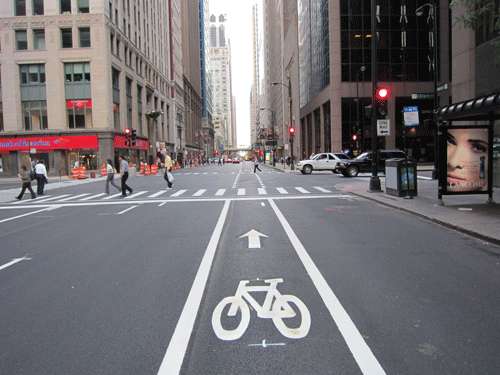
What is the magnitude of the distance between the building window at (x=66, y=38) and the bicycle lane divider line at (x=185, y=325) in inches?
1889

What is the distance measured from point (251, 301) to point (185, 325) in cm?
95

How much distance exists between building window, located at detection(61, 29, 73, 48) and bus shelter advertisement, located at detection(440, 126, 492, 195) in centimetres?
4623

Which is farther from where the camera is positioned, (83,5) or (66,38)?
(66,38)

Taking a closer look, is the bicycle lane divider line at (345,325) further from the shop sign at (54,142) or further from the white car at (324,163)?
the shop sign at (54,142)

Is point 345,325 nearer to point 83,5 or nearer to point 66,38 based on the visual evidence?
point 66,38


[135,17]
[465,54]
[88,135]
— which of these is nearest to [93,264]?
[465,54]

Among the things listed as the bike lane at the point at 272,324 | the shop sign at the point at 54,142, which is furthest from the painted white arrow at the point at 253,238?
the shop sign at the point at 54,142

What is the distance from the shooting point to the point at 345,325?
4.25 meters

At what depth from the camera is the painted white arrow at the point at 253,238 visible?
26.5 ft

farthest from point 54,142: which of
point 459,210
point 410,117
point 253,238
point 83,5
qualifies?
point 459,210

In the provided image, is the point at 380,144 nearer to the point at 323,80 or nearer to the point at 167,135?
the point at 323,80

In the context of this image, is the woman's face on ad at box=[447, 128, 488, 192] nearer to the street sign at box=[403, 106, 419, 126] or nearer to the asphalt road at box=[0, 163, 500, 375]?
the asphalt road at box=[0, 163, 500, 375]

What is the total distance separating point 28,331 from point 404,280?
186 inches

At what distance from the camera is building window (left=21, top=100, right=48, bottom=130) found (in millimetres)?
47500
